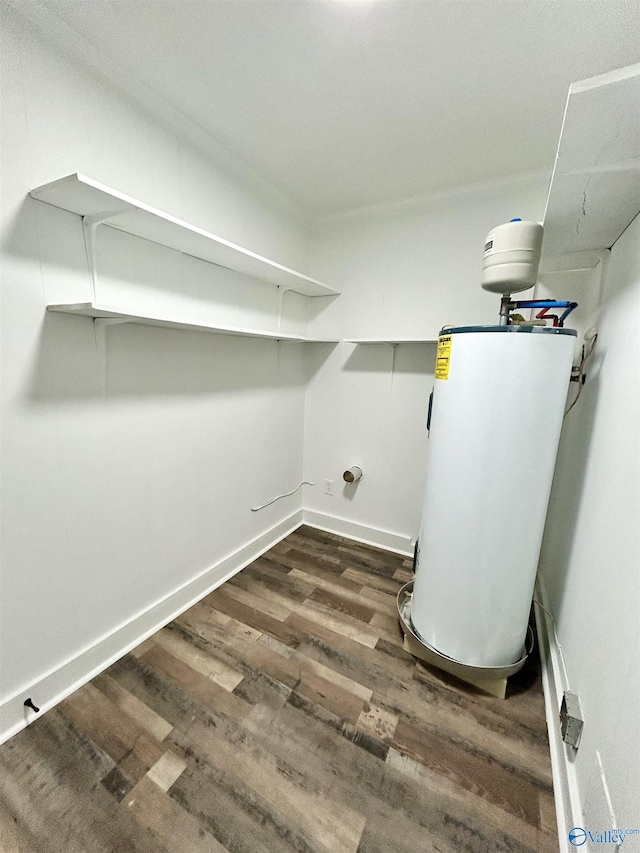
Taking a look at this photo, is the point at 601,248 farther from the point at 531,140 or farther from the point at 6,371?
the point at 6,371

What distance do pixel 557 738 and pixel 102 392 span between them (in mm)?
2283

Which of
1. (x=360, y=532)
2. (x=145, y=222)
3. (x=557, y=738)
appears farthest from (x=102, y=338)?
(x=557, y=738)

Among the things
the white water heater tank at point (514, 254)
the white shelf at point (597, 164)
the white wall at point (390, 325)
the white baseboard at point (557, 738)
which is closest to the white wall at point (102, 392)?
the white wall at point (390, 325)

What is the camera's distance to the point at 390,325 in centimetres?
246

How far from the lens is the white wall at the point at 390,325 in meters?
2.14

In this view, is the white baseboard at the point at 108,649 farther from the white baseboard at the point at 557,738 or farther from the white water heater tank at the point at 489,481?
the white baseboard at the point at 557,738

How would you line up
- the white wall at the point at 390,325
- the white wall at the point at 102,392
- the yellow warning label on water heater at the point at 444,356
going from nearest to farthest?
the white wall at the point at 102,392 < the yellow warning label on water heater at the point at 444,356 < the white wall at the point at 390,325

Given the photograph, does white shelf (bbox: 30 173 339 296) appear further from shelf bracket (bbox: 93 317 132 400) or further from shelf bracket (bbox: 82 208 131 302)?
shelf bracket (bbox: 93 317 132 400)

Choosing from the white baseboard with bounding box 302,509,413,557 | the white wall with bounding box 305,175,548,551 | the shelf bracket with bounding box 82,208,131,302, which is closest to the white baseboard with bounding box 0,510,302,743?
the white baseboard with bounding box 302,509,413,557

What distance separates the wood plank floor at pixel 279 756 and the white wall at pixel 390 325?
3.64 ft

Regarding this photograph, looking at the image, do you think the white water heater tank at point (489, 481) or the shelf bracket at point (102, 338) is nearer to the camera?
the white water heater tank at point (489, 481)

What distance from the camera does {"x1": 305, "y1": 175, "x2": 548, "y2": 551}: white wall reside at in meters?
2.14

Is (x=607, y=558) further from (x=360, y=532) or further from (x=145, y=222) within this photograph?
(x=145, y=222)

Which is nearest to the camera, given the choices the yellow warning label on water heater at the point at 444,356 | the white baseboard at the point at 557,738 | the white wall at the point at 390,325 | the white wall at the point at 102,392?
the white baseboard at the point at 557,738
